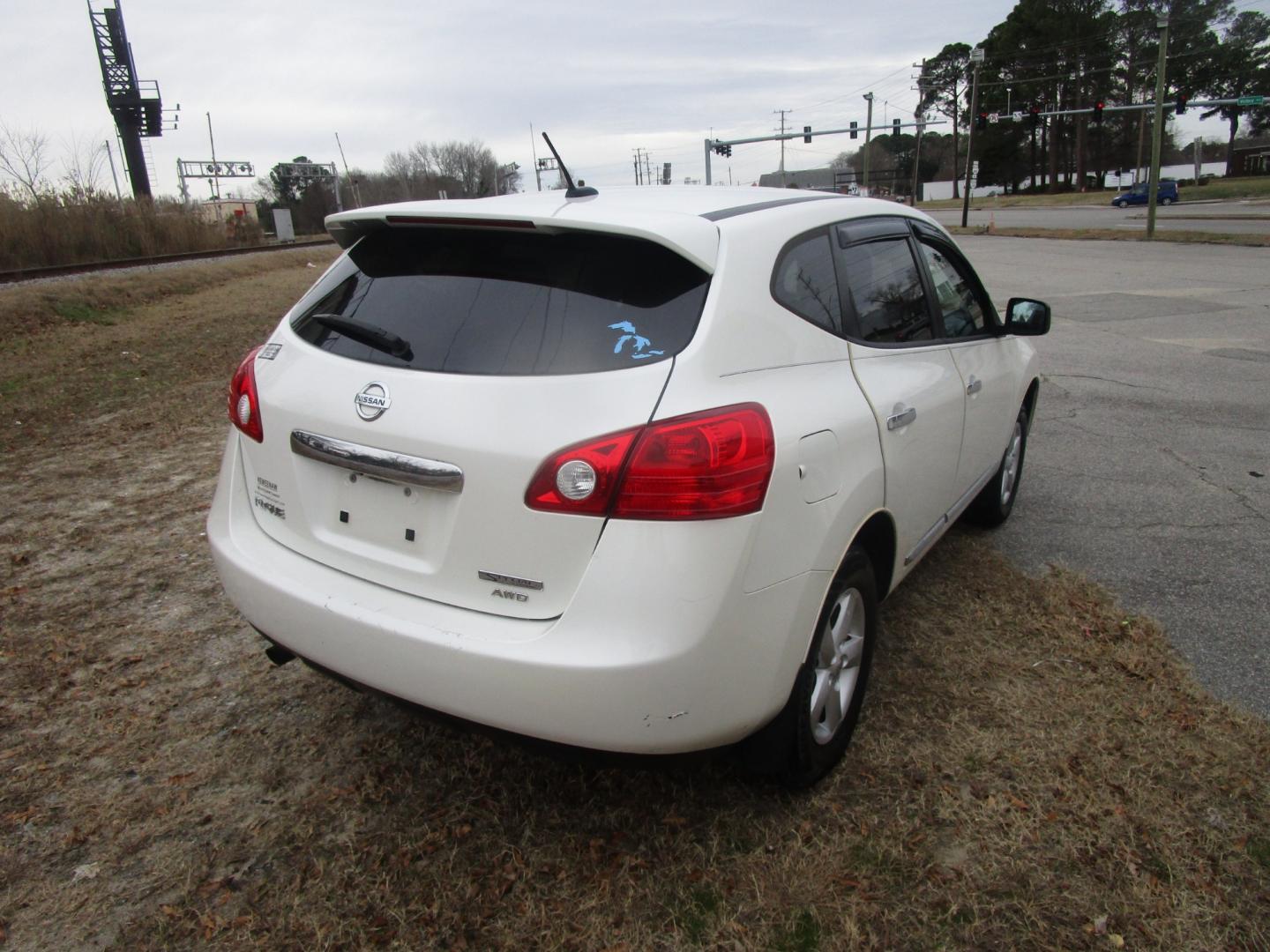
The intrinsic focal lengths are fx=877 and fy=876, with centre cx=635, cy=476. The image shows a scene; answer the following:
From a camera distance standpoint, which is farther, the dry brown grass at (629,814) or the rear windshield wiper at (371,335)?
the rear windshield wiper at (371,335)

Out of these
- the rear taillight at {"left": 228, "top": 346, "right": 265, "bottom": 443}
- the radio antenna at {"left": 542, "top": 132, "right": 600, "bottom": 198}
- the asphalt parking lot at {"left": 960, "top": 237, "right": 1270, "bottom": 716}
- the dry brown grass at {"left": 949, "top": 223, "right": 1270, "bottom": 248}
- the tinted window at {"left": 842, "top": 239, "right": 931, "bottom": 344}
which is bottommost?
the dry brown grass at {"left": 949, "top": 223, "right": 1270, "bottom": 248}

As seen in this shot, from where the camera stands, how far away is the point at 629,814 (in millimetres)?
2502

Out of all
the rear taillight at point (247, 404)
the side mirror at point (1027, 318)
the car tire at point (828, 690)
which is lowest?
the car tire at point (828, 690)

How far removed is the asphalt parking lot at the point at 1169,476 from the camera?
3.63 m

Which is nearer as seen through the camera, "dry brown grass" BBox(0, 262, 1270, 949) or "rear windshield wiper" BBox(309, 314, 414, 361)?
"dry brown grass" BBox(0, 262, 1270, 949)

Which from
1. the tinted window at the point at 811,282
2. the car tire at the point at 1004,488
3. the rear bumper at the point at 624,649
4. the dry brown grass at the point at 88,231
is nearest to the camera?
the rear bumper at the point at 624,649

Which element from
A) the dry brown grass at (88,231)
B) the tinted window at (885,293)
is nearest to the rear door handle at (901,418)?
the tinted window at (885,293)

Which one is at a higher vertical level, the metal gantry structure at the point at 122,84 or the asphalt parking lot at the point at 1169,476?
the metal gantry structure at the point at 122,84

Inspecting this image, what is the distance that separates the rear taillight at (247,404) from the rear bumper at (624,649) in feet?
2.21

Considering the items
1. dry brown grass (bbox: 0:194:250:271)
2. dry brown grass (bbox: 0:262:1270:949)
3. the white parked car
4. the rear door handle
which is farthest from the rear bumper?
dry brown grass (bbox: 0:194:250:271)

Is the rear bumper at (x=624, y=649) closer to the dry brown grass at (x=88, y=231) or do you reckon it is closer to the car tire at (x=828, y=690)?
the car tire at (x=828, y=690)

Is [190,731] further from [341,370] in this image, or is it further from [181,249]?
[181,249]

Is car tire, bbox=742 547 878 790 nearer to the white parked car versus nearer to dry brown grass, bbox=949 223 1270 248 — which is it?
the white parked car

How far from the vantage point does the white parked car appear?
6.43 feet
